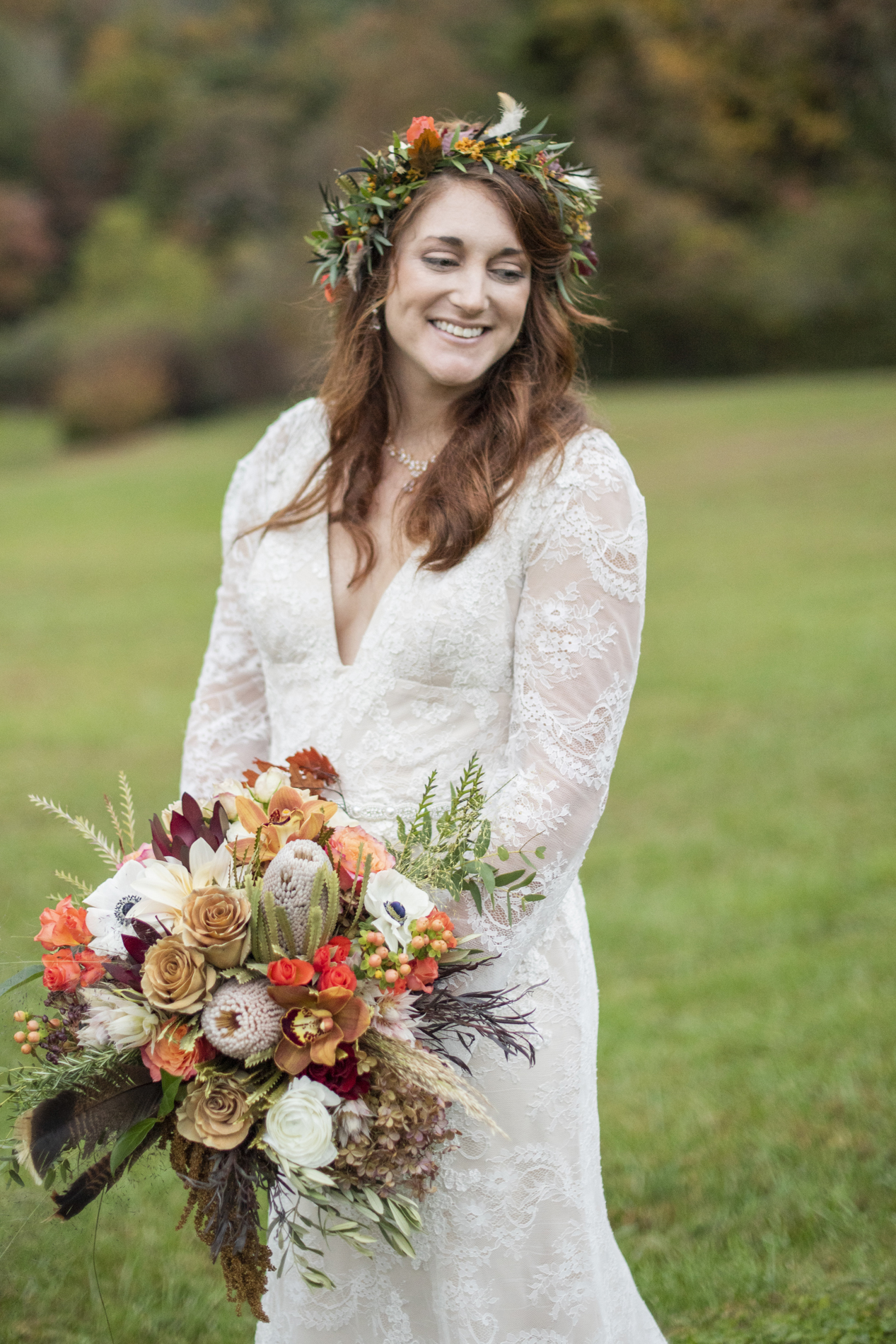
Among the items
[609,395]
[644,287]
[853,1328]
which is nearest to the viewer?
[853,1328]

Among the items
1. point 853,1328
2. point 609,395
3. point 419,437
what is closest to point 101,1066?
point 419,437

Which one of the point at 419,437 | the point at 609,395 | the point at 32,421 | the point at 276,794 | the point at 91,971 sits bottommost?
the point at 32,421

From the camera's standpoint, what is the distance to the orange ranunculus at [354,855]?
1.78 metres

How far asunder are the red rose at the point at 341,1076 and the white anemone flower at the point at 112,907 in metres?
0.34

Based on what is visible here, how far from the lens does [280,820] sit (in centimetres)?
186

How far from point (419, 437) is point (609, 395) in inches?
954

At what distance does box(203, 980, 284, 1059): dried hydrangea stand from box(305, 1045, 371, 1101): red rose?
7cm

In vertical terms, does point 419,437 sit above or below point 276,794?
above

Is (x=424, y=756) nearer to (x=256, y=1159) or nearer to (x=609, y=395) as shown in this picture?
(x=256, y=1159)

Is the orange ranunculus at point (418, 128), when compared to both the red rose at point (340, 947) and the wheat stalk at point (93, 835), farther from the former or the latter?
the red rose at point (340, 947)

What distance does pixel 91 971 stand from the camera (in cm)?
173

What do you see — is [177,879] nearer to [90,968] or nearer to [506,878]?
[90,968]

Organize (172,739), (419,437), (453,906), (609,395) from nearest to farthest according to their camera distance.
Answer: (453,906)
(419,437)
(172,739)
(609,395)

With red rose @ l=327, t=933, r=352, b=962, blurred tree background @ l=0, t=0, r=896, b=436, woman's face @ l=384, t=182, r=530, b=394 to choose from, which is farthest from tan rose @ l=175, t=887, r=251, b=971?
blurred tree background @ l=0, t=0, r=896, b=436
